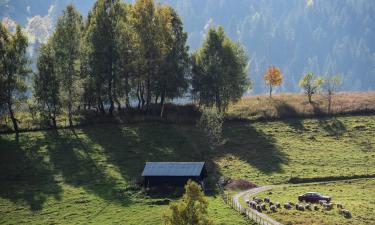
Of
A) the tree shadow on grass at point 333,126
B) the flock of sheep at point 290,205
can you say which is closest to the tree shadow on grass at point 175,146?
the tree shadow on grass at point 333,126

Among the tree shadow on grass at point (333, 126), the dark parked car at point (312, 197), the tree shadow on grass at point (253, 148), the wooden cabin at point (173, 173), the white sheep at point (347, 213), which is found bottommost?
the white sheep at point (347, 213)

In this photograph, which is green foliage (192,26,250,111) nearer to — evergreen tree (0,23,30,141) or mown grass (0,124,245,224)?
mown grass (0,124,245,224)

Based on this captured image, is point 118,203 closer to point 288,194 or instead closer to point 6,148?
point 288,194

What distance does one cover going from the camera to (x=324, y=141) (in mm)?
101062

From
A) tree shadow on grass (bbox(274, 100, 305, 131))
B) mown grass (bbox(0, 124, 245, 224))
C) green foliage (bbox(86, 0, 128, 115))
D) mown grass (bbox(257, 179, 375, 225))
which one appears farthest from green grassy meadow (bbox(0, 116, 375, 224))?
green foliage (bbox(86, 0, 128, 115))

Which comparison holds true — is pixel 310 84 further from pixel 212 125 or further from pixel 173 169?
pixel 173 169

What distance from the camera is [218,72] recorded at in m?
112

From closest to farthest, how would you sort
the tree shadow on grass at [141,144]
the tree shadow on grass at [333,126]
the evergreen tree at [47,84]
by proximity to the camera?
the tree shadow on grass at [141,144] → the evergreen tree at [47,84] → the tree shadow on grass at [333,126]

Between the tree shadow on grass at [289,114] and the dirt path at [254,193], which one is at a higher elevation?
the tree shadow on grass at [289,114]

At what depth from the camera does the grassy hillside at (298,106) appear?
115375 mm

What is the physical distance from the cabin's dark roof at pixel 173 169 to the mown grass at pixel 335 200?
427 inches

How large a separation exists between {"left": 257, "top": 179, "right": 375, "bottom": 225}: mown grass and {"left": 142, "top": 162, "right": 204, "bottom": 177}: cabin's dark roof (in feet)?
35.6

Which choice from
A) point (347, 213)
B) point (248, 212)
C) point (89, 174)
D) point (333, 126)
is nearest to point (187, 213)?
point (248, 212)

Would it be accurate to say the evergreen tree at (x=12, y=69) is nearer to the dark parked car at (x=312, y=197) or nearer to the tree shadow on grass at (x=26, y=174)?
the tree shadow on grass at (x=26, y=174)
